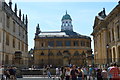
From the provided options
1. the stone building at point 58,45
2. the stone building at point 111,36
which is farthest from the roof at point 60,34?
the stone building at point 111,36

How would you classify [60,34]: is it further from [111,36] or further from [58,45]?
[111,36]

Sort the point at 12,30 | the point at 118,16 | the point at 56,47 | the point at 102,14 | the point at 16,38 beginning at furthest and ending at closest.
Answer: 1. the point at 56,47
2. the point at 102,14
3. the point at 16,38
4. the point at 12,30
5. the point at 118,16

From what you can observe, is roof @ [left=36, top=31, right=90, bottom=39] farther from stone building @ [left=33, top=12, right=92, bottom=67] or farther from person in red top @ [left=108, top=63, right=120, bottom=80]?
person in red top @ [left=108, top=63, right=120, bottom=80]

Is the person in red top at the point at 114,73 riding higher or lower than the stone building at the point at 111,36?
lower

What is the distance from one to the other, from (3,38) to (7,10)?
4768 mm

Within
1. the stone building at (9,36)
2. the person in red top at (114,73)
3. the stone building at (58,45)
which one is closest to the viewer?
the person in red top at (114,73)

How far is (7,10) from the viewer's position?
37.2m

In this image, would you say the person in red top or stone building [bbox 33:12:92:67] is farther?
stone building [bbox 33:12:92:67]

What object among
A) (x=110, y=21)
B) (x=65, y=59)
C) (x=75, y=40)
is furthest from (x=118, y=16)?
(x=75, y=40)

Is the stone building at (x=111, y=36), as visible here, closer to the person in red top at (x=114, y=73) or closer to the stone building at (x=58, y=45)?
the person in red top at (x=114, y=73)

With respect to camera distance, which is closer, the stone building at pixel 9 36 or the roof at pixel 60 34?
the stone building at pixel 9 36

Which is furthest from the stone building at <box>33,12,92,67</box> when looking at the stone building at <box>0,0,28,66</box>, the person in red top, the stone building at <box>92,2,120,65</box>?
the person in red top

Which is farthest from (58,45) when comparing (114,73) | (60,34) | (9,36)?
(114,73)

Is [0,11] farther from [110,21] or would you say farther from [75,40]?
[75,40]
